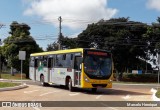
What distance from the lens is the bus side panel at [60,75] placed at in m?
29.3

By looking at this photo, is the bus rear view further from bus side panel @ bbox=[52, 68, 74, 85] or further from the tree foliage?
the tree foliage

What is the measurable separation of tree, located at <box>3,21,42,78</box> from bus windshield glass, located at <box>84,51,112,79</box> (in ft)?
110

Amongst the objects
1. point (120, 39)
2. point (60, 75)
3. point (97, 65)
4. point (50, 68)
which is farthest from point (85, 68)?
point (120, 39)

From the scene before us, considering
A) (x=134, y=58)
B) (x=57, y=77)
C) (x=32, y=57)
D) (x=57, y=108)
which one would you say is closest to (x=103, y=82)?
(x=57, y=77)

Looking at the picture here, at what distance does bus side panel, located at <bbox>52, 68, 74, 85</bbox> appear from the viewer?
96.2ft

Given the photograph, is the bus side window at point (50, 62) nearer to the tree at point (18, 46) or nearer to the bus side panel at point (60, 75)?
the bus side panel at point (60, 75)

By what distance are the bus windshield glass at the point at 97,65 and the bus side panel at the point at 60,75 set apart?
1.84 meters

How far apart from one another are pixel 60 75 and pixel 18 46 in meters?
32.5

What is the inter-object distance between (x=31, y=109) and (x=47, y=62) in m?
17.9

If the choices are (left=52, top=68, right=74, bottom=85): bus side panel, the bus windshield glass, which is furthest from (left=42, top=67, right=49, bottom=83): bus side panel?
the bus windshield glass

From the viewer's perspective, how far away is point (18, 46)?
62.2 m

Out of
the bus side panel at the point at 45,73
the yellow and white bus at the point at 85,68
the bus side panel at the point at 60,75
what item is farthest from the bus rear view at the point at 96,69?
the bus side panel at the point at 45,73

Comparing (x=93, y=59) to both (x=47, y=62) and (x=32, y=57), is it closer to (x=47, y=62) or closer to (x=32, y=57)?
(x=47, y=62)

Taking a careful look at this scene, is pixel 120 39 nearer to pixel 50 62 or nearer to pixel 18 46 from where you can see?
pixel 18 46
